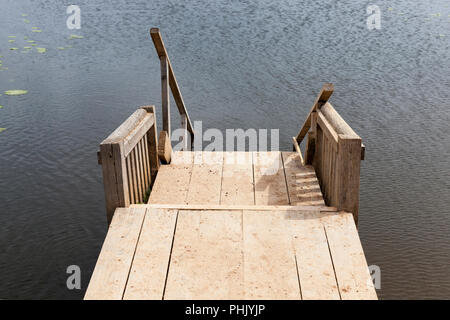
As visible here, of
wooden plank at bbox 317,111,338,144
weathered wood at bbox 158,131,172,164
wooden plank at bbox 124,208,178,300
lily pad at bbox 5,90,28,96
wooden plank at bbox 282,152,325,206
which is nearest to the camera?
wooden plank at bbox 124,208,178,300

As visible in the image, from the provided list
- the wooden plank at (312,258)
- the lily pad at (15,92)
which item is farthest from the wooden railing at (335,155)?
the lily pad at (15,92)

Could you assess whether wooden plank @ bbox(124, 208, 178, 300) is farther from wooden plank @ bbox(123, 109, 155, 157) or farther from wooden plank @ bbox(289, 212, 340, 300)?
wooden plank @ bbox(289, 212, 340, 300)

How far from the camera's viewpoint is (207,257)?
4.07 metres

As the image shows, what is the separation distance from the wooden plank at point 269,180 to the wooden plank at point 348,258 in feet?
4.18

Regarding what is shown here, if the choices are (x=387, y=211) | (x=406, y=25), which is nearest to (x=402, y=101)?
(x=387, y=211)

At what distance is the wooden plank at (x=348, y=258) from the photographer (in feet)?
12.2

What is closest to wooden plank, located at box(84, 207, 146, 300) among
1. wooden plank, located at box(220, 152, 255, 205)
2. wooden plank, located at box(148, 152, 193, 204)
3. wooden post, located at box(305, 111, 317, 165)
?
wooden plank, located at box(148, 152, 193, 204)

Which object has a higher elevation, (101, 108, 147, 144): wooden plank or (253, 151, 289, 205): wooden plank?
(101, 108, 147, 144): wooden plank

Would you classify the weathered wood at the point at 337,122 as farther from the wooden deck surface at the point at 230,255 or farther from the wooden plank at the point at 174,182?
the wooden plank at the point at 174,182

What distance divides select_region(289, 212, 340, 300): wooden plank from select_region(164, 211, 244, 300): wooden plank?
1.54ft

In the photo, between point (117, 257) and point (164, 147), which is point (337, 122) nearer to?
point (164, 147)

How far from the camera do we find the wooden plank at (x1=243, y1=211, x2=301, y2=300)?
3.71 meters

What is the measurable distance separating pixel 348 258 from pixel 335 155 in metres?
1.20

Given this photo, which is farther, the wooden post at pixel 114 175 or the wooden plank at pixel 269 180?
the wooden plank at pixel 269 180
